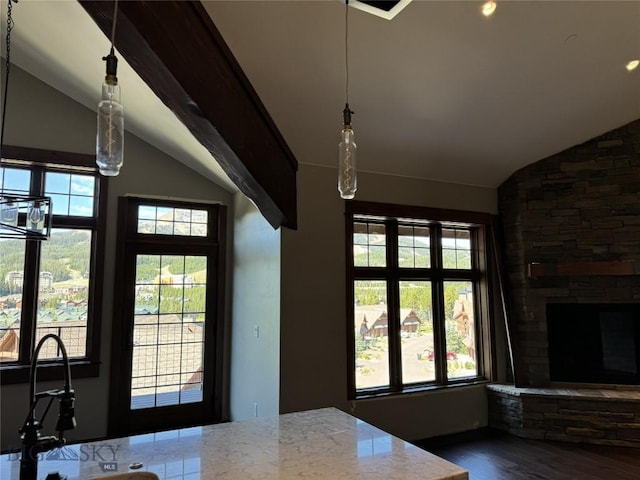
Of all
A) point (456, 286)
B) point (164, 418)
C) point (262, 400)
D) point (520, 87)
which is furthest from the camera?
point (456, 286)

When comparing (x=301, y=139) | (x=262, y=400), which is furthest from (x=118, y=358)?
(x=301, y=139)

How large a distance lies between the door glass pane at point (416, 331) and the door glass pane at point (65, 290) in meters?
3.22

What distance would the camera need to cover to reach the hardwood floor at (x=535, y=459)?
10.9 feet

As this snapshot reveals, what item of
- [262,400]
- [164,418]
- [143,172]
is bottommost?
[164,418]

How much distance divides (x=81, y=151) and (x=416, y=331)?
3906 mm

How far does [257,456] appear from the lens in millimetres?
1449

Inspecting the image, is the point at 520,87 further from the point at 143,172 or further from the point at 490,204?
the point at 143,172

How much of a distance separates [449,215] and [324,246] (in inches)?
62.0

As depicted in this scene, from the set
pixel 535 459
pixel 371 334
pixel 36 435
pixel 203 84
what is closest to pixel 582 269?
pixel 535 459

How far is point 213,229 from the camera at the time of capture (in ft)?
15.9

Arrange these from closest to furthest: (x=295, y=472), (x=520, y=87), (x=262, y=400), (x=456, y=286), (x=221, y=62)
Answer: (x=295, y=472)
(x=221, y=62)
(x=520, y=87)
(x=262, y=400)
(x=456, y=286)

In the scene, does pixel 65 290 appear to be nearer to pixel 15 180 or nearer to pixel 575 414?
pixel 15 180

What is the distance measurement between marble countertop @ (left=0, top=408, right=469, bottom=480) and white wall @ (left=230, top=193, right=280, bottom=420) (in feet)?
6.28

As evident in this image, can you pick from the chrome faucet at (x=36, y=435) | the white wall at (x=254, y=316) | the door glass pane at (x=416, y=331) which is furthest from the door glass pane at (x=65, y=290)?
the chrome faucet at (x=36, y=435)
